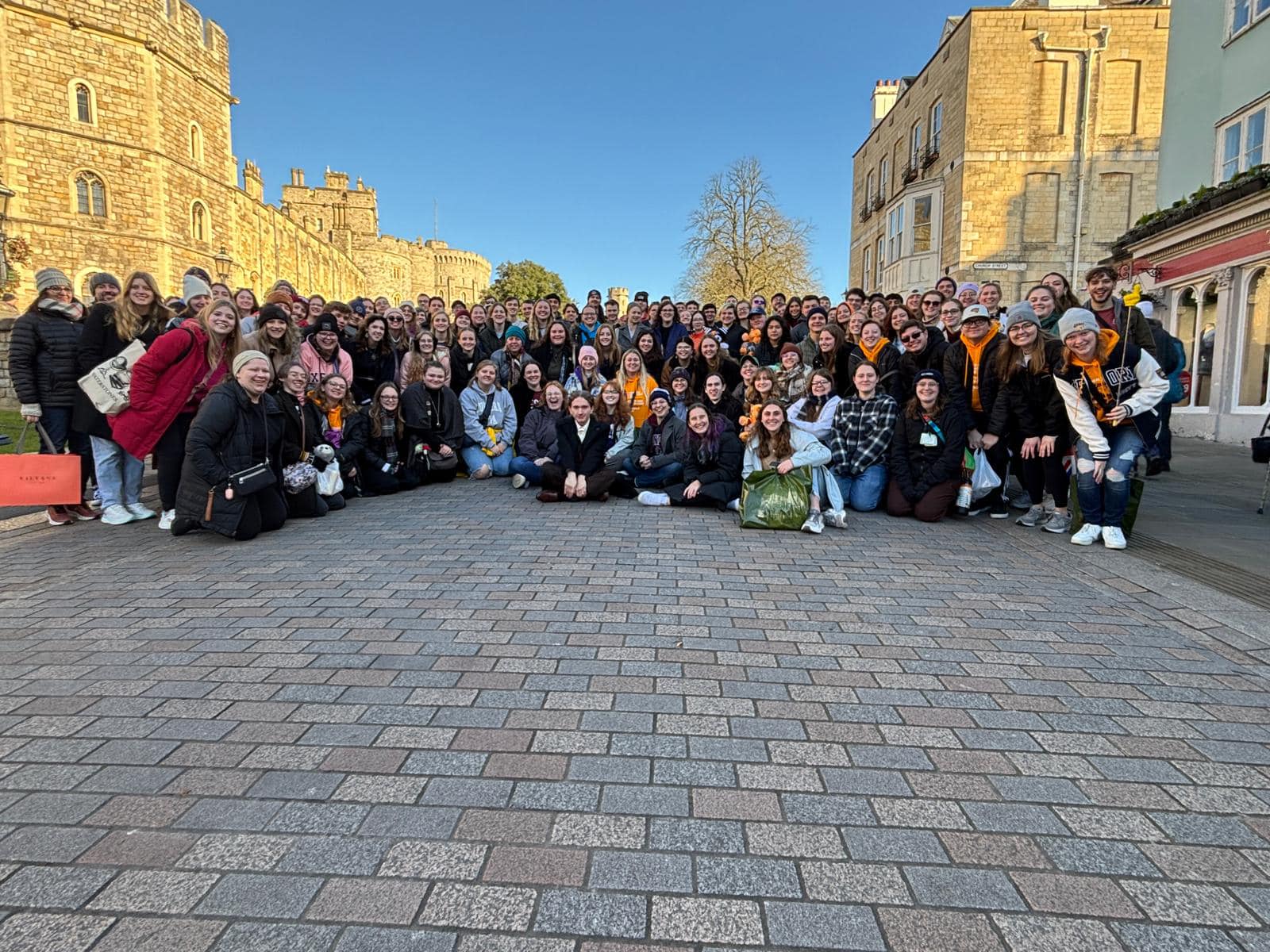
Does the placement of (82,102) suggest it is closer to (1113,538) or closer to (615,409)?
(615,409)

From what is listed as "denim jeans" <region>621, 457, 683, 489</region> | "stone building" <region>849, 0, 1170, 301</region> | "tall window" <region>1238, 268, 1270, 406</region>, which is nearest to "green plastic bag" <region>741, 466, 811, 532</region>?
"denim jeans" <region>621, 457, 683, 489</region>

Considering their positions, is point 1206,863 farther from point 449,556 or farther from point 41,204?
point 41,204

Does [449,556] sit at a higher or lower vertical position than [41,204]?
lower

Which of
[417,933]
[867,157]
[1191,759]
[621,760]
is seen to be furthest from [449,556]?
[867,157]

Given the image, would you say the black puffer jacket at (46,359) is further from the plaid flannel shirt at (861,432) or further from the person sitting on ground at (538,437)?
the plaid flannel shirt at (861,432)

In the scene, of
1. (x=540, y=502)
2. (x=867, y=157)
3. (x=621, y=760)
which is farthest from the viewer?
(x=867, y=157)

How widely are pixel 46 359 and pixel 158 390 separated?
1296 millimetres

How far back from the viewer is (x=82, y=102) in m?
37.7

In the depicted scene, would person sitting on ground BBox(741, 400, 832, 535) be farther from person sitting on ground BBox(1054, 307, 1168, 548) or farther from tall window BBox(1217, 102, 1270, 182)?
tall window BBox(1217, 102, 1270, 182)

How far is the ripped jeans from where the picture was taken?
6125mm

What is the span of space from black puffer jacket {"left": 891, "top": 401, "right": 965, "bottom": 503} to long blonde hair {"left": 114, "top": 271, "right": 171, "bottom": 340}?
7517mm

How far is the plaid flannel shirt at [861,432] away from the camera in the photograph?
7461mm

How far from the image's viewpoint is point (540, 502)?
316 inches

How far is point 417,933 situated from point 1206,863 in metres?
2.38
